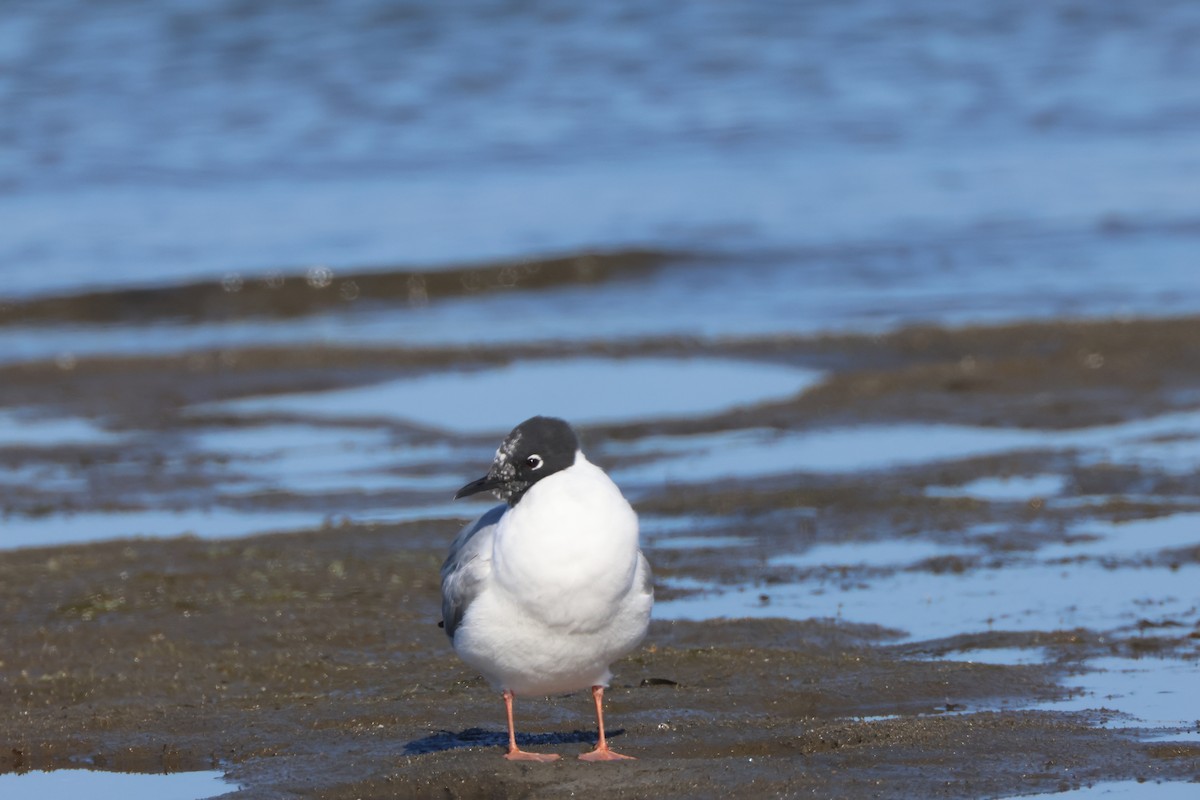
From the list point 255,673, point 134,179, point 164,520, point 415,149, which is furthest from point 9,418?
point 415,149

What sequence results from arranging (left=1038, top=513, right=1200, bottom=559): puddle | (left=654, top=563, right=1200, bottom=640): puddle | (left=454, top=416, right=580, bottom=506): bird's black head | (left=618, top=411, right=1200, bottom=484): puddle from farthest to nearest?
(left=618, top=411, right=1200, bottom=484): puddle
(left=1038, top=513, right=1200, bottom=559): puddle
(left=654, top=563, right=1200, bottom=640): puddle
(left=454, top=416, right=580, bottom=506): bird's black head

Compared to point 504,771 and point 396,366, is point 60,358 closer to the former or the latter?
point 396,366

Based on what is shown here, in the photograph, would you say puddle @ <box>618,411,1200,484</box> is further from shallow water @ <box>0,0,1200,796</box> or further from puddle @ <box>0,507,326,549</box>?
puddle @ <box>0,507,326,549</box>

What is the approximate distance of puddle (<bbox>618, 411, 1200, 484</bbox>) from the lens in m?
9.94

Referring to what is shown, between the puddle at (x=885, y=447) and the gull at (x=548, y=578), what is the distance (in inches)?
167

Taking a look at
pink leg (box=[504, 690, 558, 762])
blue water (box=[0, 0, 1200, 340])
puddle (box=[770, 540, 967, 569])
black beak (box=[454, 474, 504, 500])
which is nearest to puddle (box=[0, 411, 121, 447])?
blue water (box=[0, 0, 1200, 340])

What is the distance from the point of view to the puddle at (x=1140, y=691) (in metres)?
5.99

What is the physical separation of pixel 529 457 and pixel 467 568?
0.38 meters

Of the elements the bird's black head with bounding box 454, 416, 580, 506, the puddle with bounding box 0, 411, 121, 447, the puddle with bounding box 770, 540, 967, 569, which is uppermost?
the bird's black head with bounding box 454, 416, 580, 506

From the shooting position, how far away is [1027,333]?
45.0 ft

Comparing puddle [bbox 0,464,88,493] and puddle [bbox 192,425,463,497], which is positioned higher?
puddle [bbox 0,464,88,493]

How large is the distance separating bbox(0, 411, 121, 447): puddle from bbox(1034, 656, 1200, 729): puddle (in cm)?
657

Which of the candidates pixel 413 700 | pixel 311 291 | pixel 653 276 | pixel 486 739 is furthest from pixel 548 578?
pixel 653 276

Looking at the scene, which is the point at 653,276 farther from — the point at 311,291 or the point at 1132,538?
the point at 1132,538
